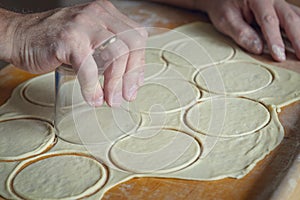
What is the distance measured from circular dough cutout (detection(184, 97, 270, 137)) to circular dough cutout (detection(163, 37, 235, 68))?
209 mm

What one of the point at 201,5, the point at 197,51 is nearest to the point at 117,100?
the point at 197,51

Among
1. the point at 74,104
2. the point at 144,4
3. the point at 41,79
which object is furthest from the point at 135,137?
the point at 144,4

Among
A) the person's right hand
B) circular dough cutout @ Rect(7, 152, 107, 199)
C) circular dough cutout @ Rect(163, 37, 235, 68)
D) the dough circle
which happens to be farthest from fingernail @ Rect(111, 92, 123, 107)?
circular dough cutout @ Rect(163, 37, 235, 68)

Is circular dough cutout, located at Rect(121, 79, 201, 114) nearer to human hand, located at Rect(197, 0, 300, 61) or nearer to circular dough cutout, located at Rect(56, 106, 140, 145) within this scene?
circular dough cutout, located at Rect(56, 106, 140, 145)

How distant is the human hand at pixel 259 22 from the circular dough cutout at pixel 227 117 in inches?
11.2

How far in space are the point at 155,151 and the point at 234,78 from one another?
1.31ft

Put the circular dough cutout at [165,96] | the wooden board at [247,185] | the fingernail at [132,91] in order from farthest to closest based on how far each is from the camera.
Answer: the circular dough cutout at [165,96] → the fingernail at [132,91] → the wooden board at [247,185]

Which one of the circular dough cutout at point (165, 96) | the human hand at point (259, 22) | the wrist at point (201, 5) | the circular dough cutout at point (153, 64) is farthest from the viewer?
the wrist at point (201, 5)

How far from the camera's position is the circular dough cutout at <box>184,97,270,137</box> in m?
1.11

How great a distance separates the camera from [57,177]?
96 cm

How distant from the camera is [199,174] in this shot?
0.96 m

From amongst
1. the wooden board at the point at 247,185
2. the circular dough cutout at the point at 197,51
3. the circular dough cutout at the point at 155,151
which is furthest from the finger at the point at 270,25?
the circular dough cutout at the point at 155,151

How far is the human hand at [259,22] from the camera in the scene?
1440 mm

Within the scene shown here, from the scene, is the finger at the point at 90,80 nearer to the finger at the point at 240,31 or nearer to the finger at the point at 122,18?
the finger at the point at 122,18
